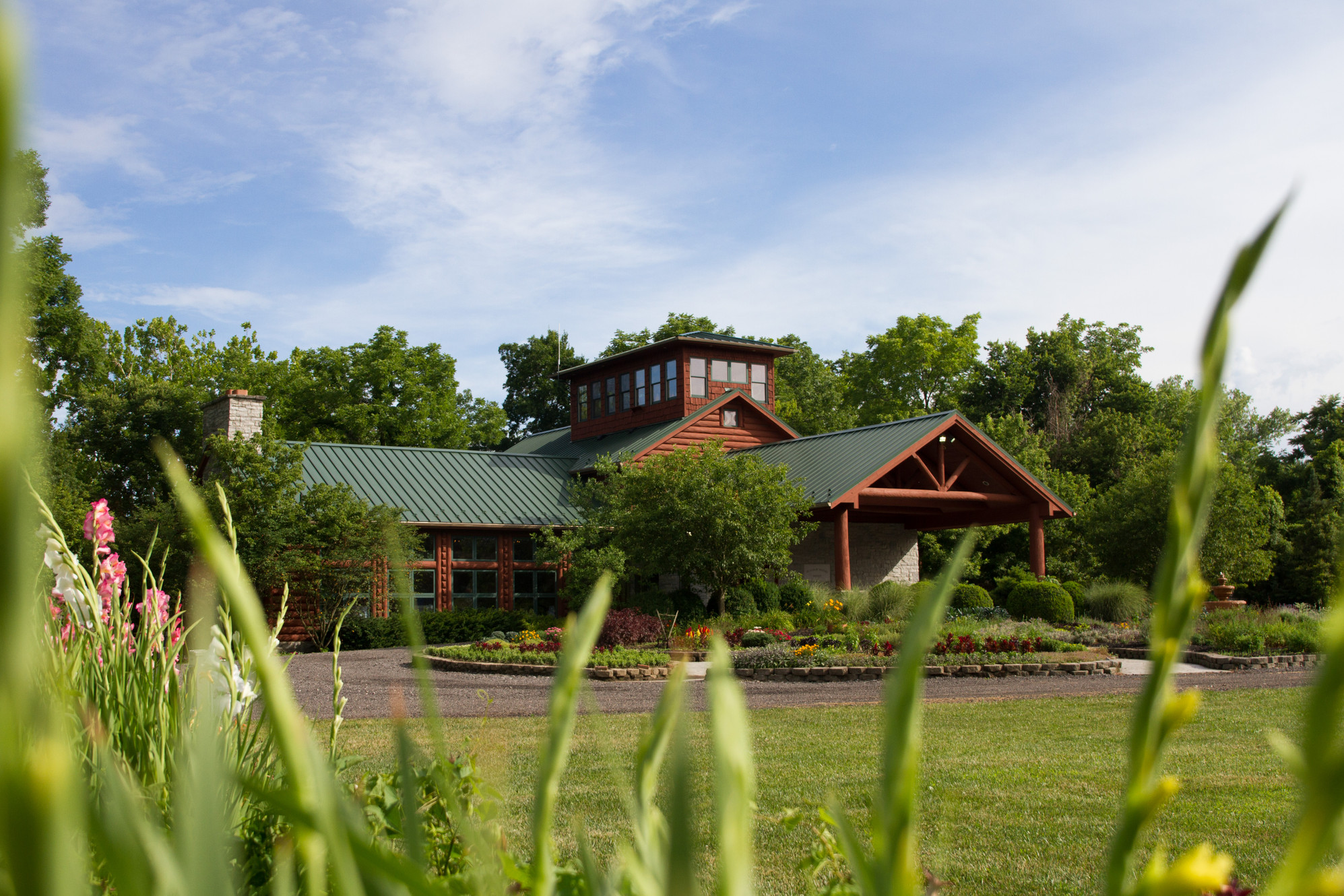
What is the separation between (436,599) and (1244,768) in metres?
19.6

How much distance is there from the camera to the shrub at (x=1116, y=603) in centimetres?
2298

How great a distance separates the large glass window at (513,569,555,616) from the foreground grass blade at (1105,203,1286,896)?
25696 mm

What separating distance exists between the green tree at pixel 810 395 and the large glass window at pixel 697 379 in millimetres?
13201

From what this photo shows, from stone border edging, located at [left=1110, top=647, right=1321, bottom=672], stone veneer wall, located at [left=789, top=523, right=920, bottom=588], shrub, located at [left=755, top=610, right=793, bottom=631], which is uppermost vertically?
stone veneer wall, located at [left=789, top=523, right=920, bottom=588]

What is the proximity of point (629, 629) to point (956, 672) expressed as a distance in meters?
6.06

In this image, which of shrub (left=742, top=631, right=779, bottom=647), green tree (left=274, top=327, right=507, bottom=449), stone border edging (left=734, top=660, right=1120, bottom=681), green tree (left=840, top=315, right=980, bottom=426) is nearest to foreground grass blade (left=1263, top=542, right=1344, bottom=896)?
stone border edging (left=734, top=660, right=1120, bottom=681)

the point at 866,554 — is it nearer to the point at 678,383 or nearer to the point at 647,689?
the point at 678,383

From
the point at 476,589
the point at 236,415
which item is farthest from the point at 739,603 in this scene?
the point at 236,415

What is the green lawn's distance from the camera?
191 inches

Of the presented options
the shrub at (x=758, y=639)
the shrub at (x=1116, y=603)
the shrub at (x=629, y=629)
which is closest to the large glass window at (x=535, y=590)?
the shrub at (x=629, y=629)

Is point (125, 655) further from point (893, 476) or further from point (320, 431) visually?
point (320, 431)

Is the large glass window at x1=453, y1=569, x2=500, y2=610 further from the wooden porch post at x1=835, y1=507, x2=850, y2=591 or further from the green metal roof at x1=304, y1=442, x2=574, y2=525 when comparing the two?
the wooden porch post at x1=835, y1=507, x2=850, y2=591

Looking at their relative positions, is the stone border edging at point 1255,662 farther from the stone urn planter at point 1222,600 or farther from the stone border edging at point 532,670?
the stone border edging at point 532,670

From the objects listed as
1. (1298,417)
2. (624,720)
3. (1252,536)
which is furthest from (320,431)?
(1298,417)
